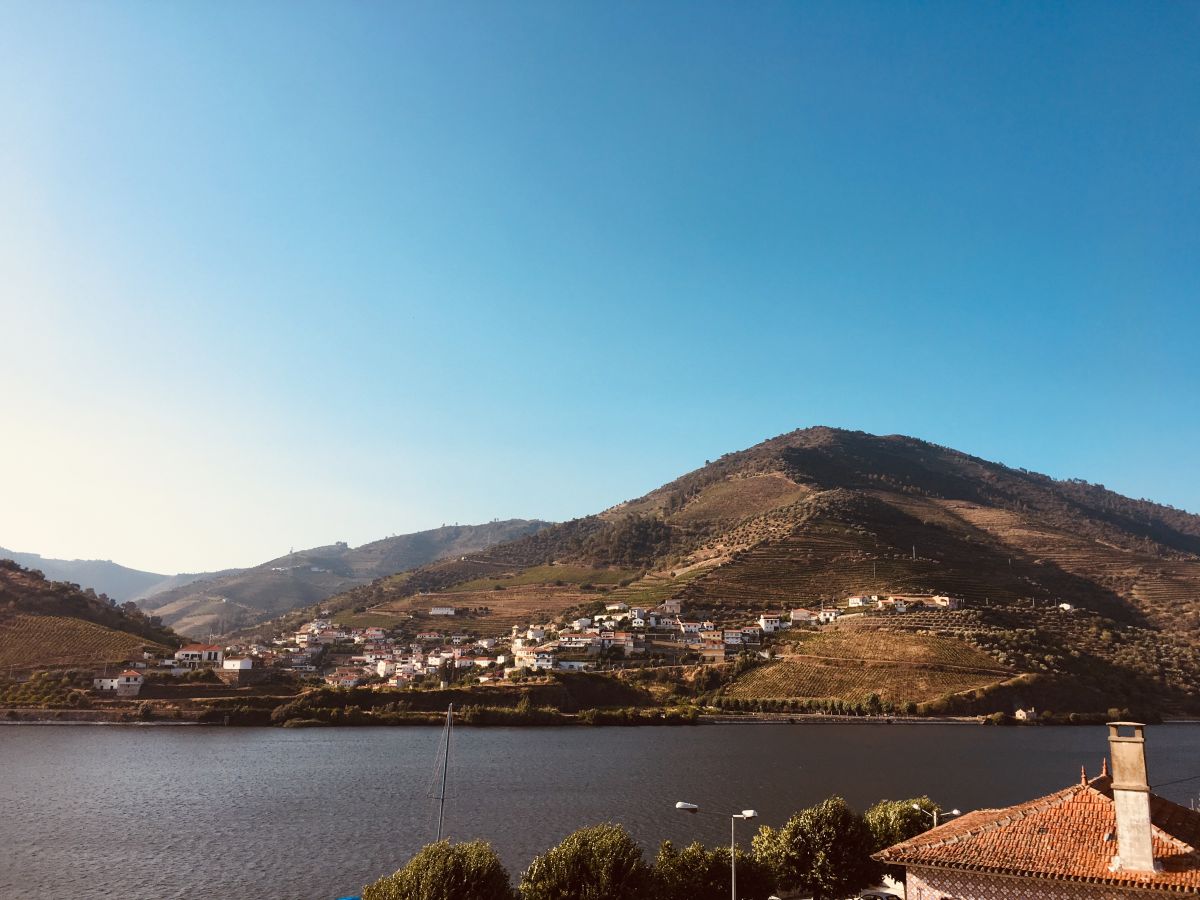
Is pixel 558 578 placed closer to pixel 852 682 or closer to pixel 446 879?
pixel 852 682

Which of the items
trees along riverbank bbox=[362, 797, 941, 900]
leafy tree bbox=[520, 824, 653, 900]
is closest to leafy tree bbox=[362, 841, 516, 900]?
trees along riverbank bbox=[362, 797, 941, 900]

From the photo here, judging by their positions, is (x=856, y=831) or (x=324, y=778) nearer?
(x=856, y=831)

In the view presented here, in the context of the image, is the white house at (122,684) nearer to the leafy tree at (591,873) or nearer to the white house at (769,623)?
the white house at (769,623)

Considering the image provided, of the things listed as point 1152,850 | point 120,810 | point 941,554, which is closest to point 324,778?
point 120,810

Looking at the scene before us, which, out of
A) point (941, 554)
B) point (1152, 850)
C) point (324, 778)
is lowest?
point (324, 778)

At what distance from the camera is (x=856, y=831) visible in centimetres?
2845

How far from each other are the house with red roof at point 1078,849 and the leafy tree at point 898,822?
1377 centimetres

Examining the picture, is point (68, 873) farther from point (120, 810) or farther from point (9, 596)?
point (9, 596)

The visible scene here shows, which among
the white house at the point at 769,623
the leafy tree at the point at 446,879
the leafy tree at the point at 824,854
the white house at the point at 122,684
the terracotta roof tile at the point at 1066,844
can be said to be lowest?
the white house at the point at 122,684

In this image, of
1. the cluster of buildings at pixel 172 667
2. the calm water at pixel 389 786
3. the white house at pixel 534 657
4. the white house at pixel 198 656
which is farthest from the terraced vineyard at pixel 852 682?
the white house at pixel 198 656

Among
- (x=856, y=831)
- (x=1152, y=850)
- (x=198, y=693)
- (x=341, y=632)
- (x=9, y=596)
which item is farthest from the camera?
(x=341, y=632)

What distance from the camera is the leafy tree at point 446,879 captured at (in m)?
21.2

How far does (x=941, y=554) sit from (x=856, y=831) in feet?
463

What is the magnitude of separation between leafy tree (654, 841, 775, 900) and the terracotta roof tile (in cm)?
1082
